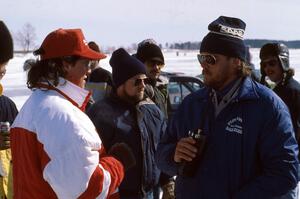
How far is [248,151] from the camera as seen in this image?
2393mm

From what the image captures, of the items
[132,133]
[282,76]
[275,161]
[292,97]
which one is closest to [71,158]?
[275,161]

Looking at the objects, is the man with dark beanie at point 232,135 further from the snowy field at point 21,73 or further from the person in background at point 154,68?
the snowy field at point 21,73

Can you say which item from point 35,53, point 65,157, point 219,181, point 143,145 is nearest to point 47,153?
point 65,157

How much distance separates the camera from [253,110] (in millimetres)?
2400

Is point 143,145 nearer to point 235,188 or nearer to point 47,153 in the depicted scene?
point 235,188

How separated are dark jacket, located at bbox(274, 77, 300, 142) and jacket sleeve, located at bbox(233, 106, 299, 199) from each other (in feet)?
6.09

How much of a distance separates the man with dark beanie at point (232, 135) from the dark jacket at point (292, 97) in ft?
5.47

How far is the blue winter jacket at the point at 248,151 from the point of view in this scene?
2.33m

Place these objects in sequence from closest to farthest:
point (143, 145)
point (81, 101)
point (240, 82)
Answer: point (81, 101), point (240, 82), point (143, 145)

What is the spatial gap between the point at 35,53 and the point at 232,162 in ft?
3.66

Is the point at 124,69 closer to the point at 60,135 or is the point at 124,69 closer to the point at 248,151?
the point at 248,151

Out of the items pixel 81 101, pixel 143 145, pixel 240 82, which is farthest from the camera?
pixel 143 145

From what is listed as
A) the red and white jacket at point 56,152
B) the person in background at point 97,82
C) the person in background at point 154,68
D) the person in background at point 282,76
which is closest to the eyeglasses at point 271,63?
the person in background at point 282,76

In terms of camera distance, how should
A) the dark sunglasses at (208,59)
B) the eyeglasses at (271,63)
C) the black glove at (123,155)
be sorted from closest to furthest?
the black glove at (123,155)
the dark sunglasses at (208,59)
the eyeglasses at (271,63)
